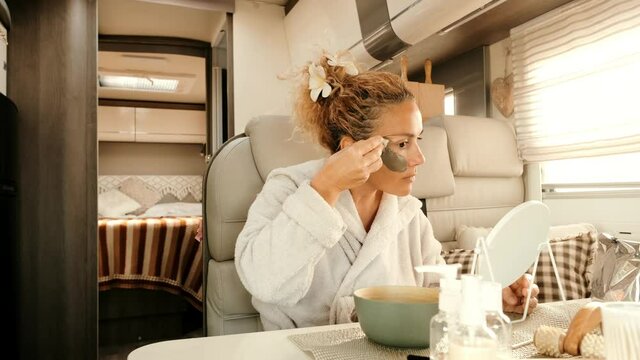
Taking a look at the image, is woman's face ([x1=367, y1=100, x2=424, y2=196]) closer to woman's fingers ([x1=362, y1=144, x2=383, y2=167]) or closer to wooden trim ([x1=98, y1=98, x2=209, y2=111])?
woman's fingers ([x1=362, y1=144, x2=383, y2=167])

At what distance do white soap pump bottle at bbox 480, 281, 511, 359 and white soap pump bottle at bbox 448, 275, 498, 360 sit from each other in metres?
0.01

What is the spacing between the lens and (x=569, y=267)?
1711 mm

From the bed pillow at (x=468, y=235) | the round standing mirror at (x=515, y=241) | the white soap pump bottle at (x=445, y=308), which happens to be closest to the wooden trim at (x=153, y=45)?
the bed pillow at (x=468, y=235)

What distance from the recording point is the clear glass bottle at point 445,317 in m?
0.42

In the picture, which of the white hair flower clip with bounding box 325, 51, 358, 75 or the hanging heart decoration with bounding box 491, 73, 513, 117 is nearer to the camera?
the white hair flower clip with bounding box 325, 51, 358, 75

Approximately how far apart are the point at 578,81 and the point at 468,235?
918mm

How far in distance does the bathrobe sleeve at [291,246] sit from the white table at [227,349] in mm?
173

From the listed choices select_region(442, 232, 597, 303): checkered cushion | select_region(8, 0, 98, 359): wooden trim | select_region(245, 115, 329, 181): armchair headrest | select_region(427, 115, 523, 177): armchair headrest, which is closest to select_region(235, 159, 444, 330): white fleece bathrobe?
select_region(245, 115, 329, 181): armchair headrest

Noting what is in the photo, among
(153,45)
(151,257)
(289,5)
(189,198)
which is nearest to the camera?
(151,257)

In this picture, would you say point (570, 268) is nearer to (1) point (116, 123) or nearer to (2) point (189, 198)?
(2) point (189, 198)

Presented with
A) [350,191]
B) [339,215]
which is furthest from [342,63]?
[339,215]

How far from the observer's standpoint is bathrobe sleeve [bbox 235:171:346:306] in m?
0.84

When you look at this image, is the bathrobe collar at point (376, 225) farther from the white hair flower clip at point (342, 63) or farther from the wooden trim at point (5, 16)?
the wooden trim at point (5, 16)

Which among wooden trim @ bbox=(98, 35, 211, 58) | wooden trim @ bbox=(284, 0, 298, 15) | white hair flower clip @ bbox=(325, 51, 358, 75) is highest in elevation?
wooden trim @ bbox=(284, 0, 298, 15)
